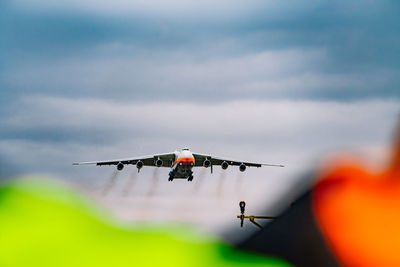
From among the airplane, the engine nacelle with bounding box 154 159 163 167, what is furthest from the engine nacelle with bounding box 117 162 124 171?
the engine nacelle with bounding box 154 159 163 167

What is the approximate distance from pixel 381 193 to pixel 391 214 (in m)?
1.61

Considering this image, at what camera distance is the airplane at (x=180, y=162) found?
12325cm

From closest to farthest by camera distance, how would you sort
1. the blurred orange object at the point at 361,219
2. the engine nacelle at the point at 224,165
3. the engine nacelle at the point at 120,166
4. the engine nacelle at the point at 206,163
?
the blurred orange object at the point at 361,219, the engine nacelle at the point at 120,166, the engine nacelle at the point at 224,165, the engine nacelle at the point at 206,163

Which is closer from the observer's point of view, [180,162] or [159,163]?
[180,162]

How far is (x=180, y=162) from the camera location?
4825 inches

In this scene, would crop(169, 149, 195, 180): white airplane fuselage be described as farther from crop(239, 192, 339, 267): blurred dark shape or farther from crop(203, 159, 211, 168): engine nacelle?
crop(239, 192, 339, 267): blurred dark shape

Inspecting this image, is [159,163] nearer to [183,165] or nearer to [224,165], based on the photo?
[183,165]

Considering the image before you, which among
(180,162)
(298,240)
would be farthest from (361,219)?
(180,162)

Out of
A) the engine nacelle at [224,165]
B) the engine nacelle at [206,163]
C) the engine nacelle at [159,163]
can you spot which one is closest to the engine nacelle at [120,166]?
the engine nacelle at [159,163]

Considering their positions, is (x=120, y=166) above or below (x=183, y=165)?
below

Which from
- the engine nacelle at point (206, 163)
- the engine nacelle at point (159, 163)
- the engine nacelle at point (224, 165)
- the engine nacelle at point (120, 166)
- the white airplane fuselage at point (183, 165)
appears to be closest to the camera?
the white airplane fuselage at point (183, 165)

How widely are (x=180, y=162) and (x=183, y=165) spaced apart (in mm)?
949

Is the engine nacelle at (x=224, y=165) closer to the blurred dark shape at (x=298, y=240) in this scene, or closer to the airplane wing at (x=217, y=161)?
the airplane wing at (x=217, y=161)

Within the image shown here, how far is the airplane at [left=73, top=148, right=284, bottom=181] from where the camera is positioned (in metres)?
123
